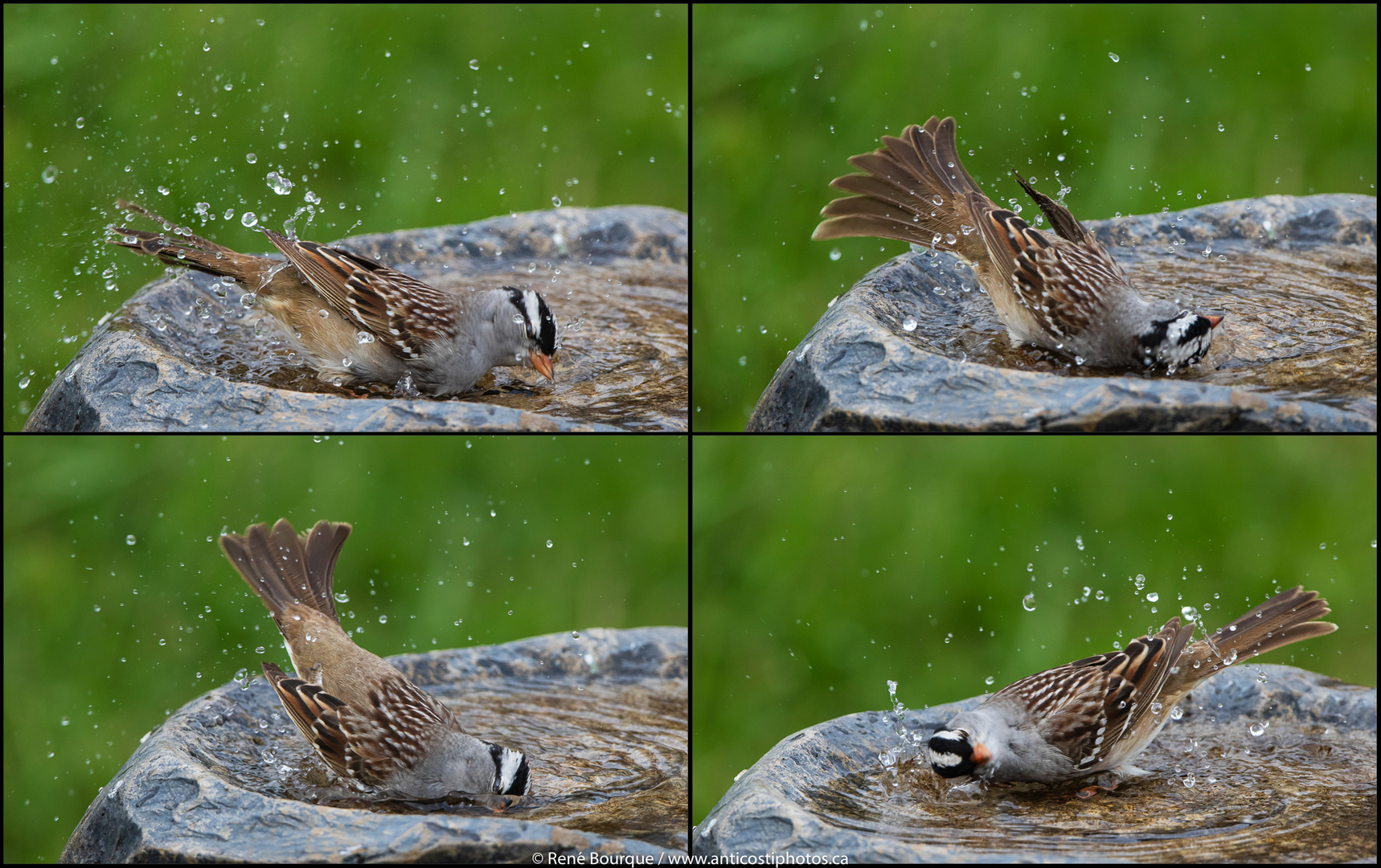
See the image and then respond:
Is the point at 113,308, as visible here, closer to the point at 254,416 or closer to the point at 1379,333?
the point at 254,416

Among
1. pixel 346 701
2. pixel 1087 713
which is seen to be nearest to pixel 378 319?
pixel 346 701

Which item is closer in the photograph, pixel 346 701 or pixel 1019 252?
pixel 346 701

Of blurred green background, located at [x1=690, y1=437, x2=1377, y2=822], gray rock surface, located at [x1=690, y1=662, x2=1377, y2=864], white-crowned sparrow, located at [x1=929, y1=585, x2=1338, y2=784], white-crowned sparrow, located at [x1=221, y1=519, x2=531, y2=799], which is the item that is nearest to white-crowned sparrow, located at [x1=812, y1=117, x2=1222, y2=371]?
white-crowned sparrow, located at [x1=929, y1=585, x2=1338, y2=784]

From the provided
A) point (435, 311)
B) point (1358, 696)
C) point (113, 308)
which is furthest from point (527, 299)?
point (1358, 696)

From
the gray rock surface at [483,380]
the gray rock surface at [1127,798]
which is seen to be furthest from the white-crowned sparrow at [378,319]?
the gray rock surface at [1127,798]

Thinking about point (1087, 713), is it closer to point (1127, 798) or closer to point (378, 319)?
point (1127, 798)

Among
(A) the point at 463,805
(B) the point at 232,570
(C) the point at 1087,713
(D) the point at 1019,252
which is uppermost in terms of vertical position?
(D) the point at 1019,252
